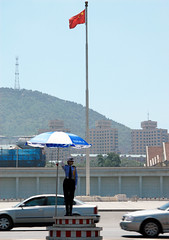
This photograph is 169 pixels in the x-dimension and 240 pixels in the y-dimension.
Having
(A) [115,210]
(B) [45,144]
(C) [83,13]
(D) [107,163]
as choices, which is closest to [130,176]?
(C) [83,13]

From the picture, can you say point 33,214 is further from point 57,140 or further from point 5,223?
point 57,140

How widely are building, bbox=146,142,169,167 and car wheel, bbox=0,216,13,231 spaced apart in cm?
6928

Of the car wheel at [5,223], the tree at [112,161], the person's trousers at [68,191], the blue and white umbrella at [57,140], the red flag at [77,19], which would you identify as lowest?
the car wheel at [5,223]

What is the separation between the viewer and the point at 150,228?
1658cm

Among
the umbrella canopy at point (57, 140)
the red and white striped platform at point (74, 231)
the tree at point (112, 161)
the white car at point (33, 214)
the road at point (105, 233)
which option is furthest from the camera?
the tree at point (112, 161)

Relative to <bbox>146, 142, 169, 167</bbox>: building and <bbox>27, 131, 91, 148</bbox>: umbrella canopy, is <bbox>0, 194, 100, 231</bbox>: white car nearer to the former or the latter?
<bbox>27, 131, 91, 148</bbox>: umbrella canopy

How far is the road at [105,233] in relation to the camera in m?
16.5

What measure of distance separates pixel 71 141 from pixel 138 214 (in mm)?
3742

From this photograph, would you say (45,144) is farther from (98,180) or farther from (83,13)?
(98,180)

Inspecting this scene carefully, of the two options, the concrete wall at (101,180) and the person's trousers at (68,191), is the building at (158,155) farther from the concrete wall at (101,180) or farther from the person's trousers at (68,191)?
the person's trousers at (68,191)

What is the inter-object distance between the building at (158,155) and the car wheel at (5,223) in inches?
2727

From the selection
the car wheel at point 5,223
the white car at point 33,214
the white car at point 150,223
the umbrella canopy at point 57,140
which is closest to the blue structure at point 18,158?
the car wheel at point 5,223

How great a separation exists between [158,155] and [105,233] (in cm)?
8467

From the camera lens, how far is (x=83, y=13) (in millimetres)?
39062
